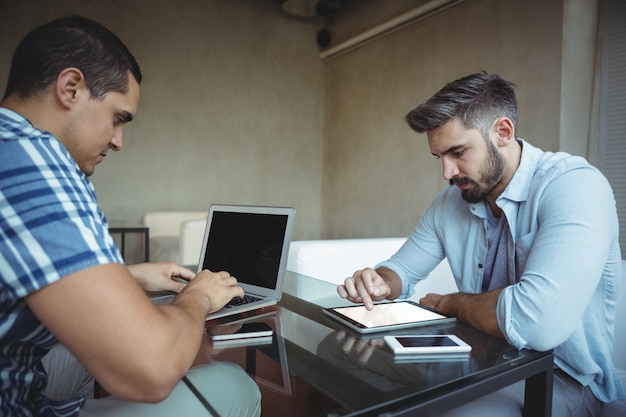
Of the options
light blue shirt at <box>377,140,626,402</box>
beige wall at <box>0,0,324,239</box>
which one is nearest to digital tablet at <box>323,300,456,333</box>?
light blue shirt at <box>377,140,626,402</box>

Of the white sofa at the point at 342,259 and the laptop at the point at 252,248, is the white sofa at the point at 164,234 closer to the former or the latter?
the white sofa at the point at 342,259

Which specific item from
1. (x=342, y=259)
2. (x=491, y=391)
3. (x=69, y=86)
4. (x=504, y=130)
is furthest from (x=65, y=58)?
(x=342, y=259)

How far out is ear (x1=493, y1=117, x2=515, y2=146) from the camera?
1.26 metres

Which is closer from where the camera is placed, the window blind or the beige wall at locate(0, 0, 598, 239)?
the window blind

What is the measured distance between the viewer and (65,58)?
28.4 inches

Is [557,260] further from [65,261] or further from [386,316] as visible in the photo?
[65,261]

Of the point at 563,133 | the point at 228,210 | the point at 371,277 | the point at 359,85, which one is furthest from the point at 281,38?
the point at 371,277

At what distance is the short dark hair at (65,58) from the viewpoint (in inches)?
28.0

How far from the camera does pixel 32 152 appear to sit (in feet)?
1.88

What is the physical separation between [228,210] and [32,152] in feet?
2.89

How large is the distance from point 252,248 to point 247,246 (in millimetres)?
26

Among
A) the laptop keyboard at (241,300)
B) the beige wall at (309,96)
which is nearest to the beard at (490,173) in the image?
the laptop keyboard at (241,300)

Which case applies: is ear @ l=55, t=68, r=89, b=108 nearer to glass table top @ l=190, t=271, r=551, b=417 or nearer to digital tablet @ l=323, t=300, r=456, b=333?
glass table top @ l=190, t=271, r=551, b=417

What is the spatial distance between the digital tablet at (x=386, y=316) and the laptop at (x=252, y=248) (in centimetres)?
21
